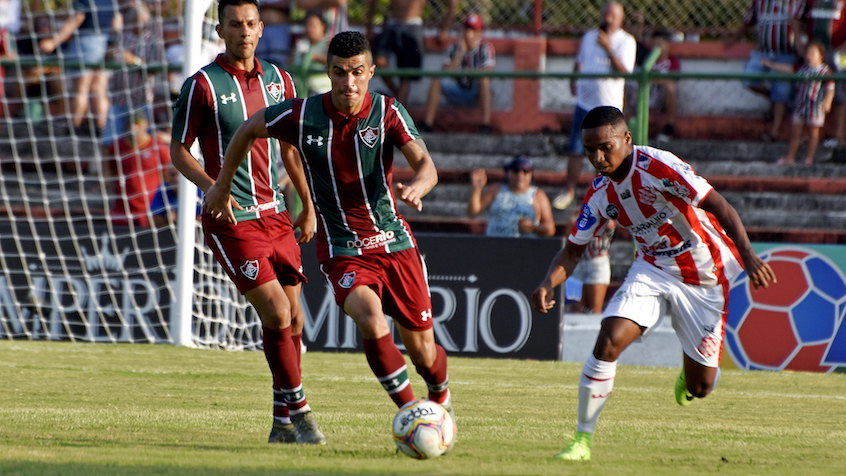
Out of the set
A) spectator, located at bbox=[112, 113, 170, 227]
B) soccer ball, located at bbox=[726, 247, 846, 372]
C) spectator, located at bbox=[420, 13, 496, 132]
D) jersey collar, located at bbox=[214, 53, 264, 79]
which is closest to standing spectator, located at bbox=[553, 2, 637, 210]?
spectator, located at bbox=[420, 13, 496, 132]

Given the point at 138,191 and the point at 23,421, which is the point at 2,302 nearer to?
the point at 138,191

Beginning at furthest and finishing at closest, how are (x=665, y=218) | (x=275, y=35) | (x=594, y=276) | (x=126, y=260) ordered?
(x=275, y=35) → (x=126, y=260) → (x=594, y=276) → (x=665, y=218)

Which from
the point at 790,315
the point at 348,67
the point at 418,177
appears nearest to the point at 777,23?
the point at 790,315

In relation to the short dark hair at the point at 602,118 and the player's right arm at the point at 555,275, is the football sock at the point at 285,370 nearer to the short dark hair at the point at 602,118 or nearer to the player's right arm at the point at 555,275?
the player's right arm at the point at 555,275

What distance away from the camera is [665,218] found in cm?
716

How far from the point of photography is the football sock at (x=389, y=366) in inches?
249

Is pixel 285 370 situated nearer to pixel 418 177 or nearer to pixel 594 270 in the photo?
pixel 418 177

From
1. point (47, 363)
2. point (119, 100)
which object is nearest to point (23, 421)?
point (47, 363)

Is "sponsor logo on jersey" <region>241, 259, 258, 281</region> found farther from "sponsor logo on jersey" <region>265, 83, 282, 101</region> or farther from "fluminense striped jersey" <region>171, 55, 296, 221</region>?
"sponsor logo on jersey" <region>265, 83, 282, 101</region>

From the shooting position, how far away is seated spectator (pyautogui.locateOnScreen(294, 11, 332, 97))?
44.7ft

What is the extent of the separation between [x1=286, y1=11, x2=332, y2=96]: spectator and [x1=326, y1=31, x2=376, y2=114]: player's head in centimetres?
713

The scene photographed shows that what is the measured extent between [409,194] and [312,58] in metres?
9.77

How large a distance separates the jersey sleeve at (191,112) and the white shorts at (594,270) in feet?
21.9

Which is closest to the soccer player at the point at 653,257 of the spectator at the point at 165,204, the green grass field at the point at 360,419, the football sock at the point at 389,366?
the green grass field at the point at 360,419
